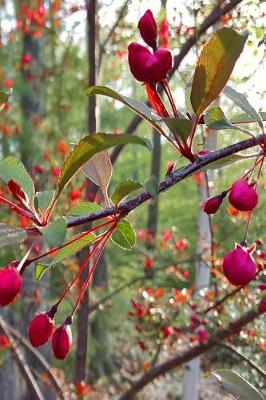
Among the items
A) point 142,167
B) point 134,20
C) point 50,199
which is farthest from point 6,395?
point 142,167

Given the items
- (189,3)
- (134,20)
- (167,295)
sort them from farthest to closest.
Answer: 1. (167,295)
2. (134,20)
3. (189,3)

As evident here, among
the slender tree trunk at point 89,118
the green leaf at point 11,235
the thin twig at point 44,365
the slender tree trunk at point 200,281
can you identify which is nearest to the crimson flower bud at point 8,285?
the green leaf at point 11,235

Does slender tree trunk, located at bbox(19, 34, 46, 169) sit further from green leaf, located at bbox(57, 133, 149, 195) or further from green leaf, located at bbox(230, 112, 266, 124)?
green leaf, located at bbox(57, 133, 149, 195)

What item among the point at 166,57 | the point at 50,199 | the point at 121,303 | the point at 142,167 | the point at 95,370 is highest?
the point at 166,57

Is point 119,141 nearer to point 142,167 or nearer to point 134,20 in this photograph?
point 134,20

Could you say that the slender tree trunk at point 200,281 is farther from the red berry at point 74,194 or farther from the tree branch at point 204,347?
the tree branch at point 204,347

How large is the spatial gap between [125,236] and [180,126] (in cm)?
27

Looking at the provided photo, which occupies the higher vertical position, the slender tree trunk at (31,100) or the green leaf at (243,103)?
the green leaf at (243,103)

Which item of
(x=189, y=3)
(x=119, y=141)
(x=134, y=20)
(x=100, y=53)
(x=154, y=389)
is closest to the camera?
(x=119, y=141)

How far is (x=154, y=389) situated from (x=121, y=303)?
5.95 ft

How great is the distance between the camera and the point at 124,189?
0.75m

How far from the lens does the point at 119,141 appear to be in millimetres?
675

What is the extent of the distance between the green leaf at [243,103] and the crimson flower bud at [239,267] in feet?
0.52

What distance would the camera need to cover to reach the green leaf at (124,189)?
0.74 meters
